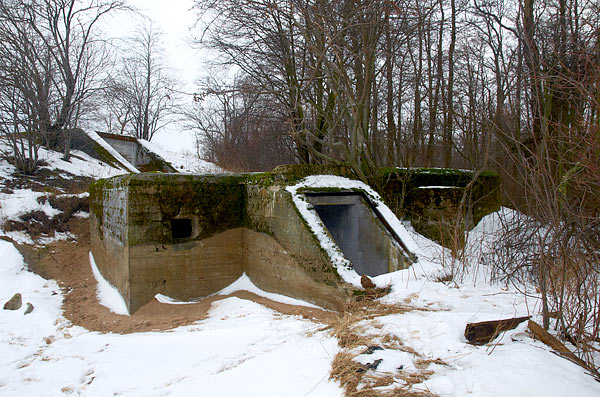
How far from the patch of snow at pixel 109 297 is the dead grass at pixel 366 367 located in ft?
14.1

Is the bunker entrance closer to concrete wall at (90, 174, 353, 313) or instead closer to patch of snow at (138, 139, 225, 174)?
concrete wall at (90, 174, 353, 313)

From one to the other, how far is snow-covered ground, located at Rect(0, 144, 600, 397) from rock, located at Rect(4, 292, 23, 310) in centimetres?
10

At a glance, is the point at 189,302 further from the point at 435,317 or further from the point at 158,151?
the point at 158,151

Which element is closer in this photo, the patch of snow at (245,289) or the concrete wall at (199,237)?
the patch of snow at (245,289)

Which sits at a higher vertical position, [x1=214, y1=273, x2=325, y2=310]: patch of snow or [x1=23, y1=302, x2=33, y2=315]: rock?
[x1=214, y1=273, x2=325, y2=310]: patch of snow

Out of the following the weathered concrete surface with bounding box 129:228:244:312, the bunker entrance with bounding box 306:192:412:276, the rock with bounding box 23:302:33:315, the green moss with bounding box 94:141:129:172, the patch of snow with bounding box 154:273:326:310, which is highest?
the green moss with bounding box 94:141:129:172

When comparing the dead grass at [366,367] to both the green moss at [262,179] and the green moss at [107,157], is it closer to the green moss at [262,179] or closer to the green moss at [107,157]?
the green moss at [262,179]

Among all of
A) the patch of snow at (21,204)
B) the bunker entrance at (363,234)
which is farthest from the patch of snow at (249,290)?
the patch of snow at (21,204)

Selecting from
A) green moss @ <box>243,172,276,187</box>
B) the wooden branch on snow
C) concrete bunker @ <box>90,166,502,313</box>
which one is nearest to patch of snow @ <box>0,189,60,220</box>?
→ concrete bunker @ <box>90,166,502,313</box>

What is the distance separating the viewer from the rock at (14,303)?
270 inches

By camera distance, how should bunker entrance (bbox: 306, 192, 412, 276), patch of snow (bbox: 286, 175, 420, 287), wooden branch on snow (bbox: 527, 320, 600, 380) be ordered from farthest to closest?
bunker entrance (bbox: 306, 192, 412, 276) < patch of snow (bbox: 286, 175, 420, 287) < wooden branch on snow (bbox: 527, 320, 600, 380)

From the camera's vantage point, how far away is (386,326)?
3885 millimetres

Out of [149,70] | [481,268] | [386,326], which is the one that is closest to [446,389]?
[386,326]

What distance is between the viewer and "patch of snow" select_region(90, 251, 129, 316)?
23.3 feet
